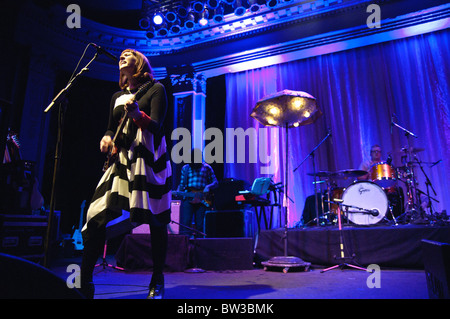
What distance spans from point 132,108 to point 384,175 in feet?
16.5

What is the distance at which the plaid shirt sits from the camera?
6089 millimetres

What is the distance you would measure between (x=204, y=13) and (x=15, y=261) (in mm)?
7661

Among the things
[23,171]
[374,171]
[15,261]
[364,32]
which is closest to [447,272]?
[15,261]

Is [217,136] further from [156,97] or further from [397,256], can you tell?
[156,97]

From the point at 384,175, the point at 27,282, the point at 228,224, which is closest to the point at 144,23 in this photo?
the point at 228,224

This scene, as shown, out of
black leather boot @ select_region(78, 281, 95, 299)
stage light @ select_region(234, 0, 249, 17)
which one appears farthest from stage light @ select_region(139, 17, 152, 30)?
black leather boot @ select_region(78, 281, 95, 299)

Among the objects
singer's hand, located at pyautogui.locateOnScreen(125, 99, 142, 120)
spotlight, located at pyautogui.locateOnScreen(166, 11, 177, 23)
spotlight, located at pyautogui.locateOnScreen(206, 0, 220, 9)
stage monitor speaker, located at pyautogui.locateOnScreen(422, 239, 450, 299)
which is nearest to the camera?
stage monitor speaker, located at pyautogui.locateOnScreen(422, 239, 450, 299)

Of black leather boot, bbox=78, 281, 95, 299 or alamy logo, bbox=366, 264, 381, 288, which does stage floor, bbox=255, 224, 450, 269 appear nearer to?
alamy logo, bbox=366, 264, 381, 288

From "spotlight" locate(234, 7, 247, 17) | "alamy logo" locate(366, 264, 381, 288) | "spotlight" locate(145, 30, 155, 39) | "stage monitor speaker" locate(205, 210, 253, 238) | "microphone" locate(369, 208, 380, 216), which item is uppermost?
"spotlight" locate(145, 30, 155, 39)

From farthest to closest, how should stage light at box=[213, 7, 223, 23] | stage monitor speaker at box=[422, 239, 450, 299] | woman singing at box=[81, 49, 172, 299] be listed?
stage light at box=[213, 7, 223, 23] → woman singing at box=[81, 49, 172, 299] → stage monitor speaker at box=[422, 239, 450, 299]

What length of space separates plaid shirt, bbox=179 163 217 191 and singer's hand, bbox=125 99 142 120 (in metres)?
4.21

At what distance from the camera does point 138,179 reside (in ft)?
6.35

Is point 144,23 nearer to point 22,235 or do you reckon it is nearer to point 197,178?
point 197,178

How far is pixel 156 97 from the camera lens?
214 cm
